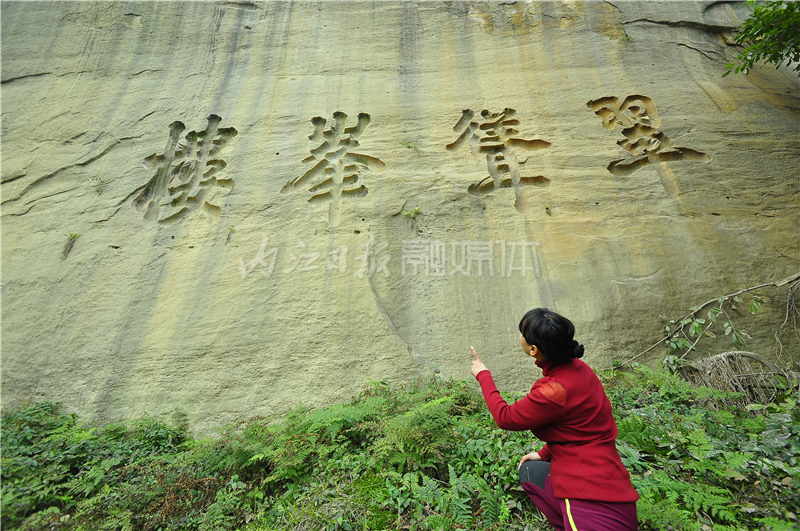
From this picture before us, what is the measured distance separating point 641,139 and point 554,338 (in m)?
4.00

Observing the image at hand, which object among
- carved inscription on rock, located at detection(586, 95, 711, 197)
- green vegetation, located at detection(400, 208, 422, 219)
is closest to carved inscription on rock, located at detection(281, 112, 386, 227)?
green vegetation, located at detection(400, 208, 422, 219)

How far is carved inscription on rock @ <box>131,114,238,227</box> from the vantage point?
15.2 feet

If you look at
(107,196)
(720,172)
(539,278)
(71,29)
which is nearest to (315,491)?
(539,278)

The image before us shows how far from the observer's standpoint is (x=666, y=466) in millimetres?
2410

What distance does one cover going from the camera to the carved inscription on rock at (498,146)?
14.7ft

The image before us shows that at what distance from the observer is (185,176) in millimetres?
4859

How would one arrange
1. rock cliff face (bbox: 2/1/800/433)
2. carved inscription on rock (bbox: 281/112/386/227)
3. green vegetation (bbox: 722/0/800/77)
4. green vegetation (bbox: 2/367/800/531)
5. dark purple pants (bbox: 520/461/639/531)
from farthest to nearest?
carved inscription on rock (bbox: 281/112/386/227) → green vegetation (bbox: 722/0/800/77) → rock cliff face (bbox: 2/1/800/433) → green vegetation (bbox: 2/367/800/531) → dark purple pants (bbox: 520/461/639/531)

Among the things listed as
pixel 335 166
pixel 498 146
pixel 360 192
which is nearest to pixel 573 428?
pixel 360 192

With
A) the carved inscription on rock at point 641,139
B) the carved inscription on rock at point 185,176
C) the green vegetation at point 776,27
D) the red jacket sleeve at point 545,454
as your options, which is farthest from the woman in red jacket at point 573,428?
the green vegetation at point 776,27

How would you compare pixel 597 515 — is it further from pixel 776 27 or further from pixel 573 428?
pixel 776 27

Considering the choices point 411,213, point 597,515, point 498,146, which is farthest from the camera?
point 498,146

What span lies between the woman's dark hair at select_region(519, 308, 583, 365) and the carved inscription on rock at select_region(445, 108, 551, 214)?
9.32 feet

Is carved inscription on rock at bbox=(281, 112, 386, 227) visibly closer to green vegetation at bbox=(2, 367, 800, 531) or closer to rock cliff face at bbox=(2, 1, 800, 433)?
rock cliff face at bbox=(2, 1, 800, 433)

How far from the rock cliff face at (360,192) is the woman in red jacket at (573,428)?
1954 millimetres
